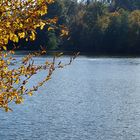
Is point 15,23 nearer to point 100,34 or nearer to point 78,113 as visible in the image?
point 78,113

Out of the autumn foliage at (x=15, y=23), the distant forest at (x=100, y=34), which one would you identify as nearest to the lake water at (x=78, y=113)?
the autumn foliage at (x=15, y=23)

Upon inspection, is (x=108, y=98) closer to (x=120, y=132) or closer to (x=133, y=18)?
(x=120, y=132)

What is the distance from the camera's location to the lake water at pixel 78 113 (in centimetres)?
2308

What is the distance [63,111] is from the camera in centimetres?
2920

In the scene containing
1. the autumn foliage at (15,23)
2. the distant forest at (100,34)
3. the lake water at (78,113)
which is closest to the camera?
the autumn foliage at (15,23)

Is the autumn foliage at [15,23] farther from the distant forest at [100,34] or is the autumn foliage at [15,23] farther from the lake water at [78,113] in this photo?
the distant forest at [100,34]

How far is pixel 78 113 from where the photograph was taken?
28.8 meters

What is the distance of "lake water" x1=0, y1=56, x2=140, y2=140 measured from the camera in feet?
75.7

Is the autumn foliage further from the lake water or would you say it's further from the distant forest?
the distant forest

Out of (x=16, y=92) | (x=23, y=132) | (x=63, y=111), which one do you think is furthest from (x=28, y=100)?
(x=16, y=92)

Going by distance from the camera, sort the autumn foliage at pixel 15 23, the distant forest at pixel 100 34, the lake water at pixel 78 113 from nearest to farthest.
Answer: the autumn foliage at pixel 15 23 < the lake water at pixel 78 113 < the distant forest at pixel 100 34

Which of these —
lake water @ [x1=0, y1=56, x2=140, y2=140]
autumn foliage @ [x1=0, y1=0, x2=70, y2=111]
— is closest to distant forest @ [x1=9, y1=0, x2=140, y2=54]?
lake water @ [x1=0, y1=56, x2=140, y2=140]

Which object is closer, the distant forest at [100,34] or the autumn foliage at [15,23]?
the autumn foliage at [15,23]

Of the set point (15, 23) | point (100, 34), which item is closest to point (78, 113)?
point (15, 23)
